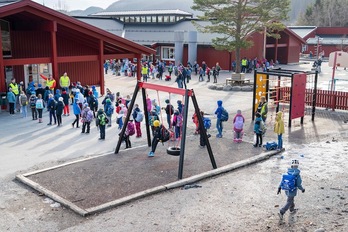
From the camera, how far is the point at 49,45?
1105 inches

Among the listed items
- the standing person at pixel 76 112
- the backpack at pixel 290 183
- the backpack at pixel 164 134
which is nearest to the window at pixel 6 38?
the standing person at pixel 76 112

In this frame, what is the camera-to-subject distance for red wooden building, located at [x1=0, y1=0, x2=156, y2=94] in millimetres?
23891

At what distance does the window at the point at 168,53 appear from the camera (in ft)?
154

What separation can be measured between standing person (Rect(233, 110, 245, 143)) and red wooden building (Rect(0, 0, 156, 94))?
13.0 m

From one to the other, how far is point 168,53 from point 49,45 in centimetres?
2094

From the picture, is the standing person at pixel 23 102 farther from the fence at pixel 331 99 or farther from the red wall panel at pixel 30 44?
the fence at pixel 331 99

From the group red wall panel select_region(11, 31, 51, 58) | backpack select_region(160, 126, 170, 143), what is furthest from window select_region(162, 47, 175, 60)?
backpack select_region(160, 126, 170, 143)

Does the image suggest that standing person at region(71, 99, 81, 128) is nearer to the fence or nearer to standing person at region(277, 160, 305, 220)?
the fence

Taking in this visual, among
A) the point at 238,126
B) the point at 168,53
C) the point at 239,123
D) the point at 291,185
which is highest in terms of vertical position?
the point at 168,53

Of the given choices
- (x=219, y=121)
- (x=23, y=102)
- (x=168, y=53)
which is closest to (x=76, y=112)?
(x=23, y=102)

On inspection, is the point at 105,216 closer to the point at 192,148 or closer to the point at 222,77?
the point at 192,148

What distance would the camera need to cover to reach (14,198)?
10.8 m

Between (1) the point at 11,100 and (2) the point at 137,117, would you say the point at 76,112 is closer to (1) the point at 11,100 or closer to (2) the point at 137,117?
(2) the point at 137,117

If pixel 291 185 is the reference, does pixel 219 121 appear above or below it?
above
